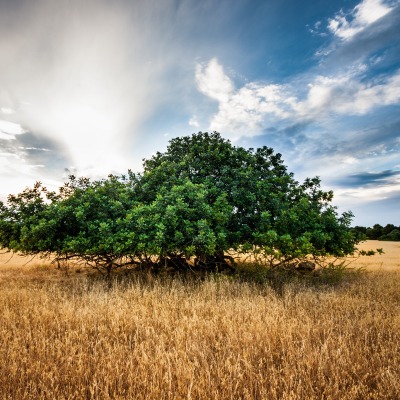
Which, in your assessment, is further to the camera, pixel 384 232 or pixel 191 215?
pixel 384 232

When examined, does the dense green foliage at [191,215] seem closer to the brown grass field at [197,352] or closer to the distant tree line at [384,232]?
the brown grass field at [197,352]

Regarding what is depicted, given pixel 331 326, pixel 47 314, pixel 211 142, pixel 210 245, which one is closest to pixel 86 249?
pixel 47 314

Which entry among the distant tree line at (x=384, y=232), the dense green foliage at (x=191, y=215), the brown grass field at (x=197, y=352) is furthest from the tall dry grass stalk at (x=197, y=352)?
the distant tree line at (x=384, y=232)

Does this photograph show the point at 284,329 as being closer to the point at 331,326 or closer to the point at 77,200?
the point at 331,326

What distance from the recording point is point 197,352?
5.27 m

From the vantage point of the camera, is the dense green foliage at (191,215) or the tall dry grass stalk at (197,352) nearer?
the tall dry grass stalk at (197,352)

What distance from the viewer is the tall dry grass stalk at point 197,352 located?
4121 mm

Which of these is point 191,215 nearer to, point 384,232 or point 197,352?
point 197,352

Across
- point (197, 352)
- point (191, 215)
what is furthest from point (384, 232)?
point (197, 352)

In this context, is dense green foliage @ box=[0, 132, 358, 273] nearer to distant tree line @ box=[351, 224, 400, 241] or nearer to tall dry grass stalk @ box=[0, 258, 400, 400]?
tall dry grass stalk @ box=[0, 258, 400, 400]

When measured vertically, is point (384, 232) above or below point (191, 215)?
above

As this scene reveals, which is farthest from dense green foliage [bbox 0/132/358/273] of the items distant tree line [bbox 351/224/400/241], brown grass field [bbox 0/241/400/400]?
distant tree line [bbox 351/224/400/241]

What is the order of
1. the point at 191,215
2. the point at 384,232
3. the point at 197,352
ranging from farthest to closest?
the point at 384,232, the point at 191,215, the point at 197,352

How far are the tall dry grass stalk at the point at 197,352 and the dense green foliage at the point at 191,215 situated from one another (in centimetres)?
259
